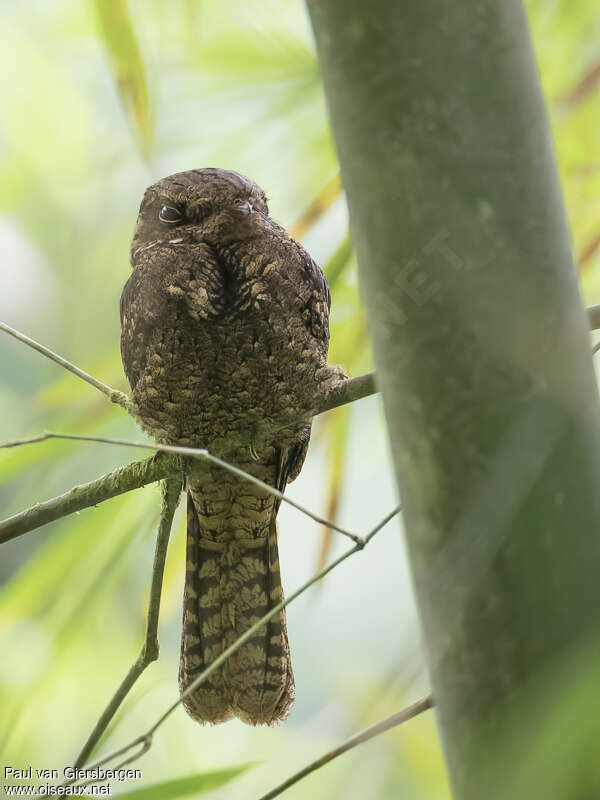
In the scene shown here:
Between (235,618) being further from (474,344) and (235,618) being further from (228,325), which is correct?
(474,344)

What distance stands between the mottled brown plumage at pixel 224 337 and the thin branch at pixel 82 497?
0.71ft

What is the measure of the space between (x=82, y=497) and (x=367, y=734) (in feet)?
1.50

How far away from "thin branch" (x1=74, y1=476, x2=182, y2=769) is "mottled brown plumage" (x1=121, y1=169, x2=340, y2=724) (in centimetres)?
24

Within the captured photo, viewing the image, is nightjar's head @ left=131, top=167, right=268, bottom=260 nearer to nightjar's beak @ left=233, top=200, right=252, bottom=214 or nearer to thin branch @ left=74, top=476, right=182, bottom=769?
nightjar's beak @ left=233, top=200, right=252, bottom=214

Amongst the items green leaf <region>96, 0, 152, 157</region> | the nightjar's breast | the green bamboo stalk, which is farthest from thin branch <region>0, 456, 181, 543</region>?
the green bamboo stalk

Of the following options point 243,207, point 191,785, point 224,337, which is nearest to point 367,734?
point 191,785

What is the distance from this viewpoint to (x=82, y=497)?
921 mm

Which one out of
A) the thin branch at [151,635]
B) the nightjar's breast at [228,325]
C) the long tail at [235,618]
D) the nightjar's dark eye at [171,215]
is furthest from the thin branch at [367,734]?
the nightjar's dark eye at [171,215]

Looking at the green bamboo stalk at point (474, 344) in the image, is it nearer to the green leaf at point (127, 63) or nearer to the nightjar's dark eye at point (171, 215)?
the green leaf at point (127, 63)

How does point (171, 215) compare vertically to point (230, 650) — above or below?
above

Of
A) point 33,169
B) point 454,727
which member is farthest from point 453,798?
point 33,169

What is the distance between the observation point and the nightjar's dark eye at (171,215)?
1.31m

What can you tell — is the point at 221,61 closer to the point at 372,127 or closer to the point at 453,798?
the point at 372,127

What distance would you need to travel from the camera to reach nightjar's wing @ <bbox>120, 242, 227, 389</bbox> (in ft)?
3.94
